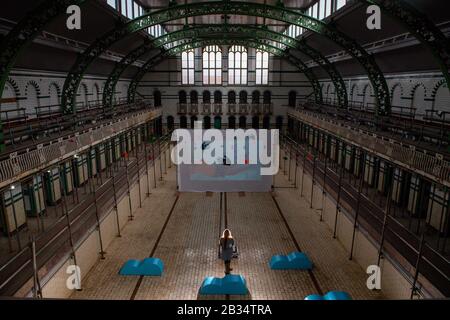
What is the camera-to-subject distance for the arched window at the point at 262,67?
4295 centimetres

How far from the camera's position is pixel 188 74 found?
43.5 meters

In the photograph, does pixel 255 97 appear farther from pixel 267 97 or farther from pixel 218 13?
pixel 218 13

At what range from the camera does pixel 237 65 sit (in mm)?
42938

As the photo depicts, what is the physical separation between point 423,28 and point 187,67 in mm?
33131

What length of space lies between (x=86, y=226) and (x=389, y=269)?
11234mm

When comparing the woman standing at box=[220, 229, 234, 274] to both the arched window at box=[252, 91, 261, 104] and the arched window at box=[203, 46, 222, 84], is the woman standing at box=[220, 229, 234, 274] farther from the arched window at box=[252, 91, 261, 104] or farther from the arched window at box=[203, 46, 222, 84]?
the arched window at box=[252, 91, 261, 104]

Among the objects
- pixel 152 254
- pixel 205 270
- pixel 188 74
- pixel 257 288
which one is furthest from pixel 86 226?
pixel 188 74

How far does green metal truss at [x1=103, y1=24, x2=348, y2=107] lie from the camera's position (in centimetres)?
2674

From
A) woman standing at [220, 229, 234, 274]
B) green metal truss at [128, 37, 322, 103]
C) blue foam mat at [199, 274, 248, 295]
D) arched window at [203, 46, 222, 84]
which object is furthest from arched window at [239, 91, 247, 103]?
blue foam mat at [199, 274, 248, 295]

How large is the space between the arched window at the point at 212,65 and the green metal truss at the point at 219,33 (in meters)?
13.0

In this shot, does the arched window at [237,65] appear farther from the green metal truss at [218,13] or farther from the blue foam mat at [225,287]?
the blue foam mat at [225,287]

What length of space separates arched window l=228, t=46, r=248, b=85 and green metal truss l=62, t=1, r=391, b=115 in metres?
22.1

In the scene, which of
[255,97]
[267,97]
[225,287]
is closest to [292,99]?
[267,97]

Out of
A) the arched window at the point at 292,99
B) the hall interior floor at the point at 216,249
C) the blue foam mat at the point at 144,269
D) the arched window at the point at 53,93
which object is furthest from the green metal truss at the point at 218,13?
the arched window at the point at 292,99
